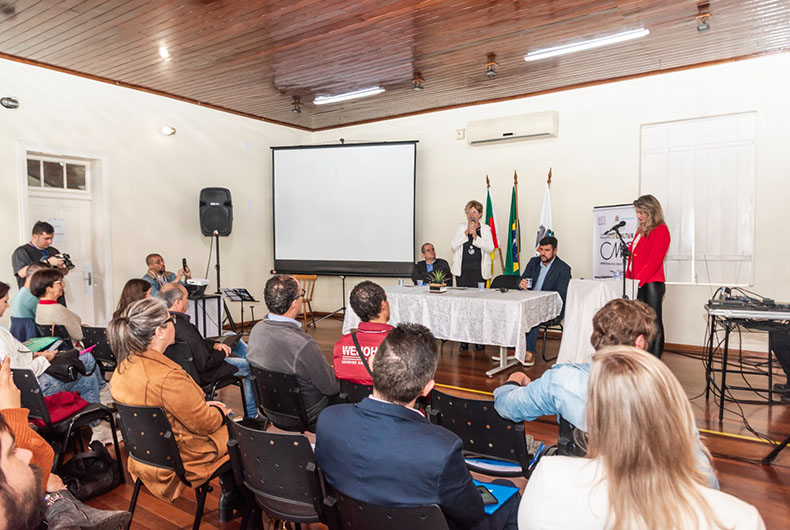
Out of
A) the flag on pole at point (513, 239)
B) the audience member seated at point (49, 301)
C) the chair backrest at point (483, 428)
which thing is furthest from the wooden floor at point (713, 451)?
the flag on pole at point (513, 239)

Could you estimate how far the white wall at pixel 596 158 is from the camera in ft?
18.8

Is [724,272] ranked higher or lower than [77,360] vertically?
A: higher

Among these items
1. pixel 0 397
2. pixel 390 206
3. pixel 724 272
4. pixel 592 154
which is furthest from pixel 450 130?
pixel 0 397

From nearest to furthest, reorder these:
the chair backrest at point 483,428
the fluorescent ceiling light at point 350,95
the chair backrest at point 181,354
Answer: the chair backrest at point 483,428
the chair backrest at point 181,354
the fluorescent ceiling light at point 350,95

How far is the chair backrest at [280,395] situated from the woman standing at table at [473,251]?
12.8 feet

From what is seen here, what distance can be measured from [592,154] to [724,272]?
7.04ft

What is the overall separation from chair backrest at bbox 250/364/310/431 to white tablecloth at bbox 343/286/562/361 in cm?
248

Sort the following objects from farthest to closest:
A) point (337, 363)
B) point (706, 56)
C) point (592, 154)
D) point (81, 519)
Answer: point (592, 154), point (706, 56), point (337, 363), point (81, 519)

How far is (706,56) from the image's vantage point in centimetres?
571

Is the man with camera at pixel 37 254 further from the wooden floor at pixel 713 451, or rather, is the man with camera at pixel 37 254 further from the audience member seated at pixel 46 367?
the wooden floor at pixel 713 451

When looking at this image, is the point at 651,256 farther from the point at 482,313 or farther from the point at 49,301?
the point at 49,301

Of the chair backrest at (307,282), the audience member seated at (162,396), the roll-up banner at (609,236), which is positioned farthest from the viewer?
the chair backrest at (307,282)

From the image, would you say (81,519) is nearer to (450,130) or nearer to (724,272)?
(724,272)

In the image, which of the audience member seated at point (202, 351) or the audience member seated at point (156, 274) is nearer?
the audience member seated at point (202, 351)
